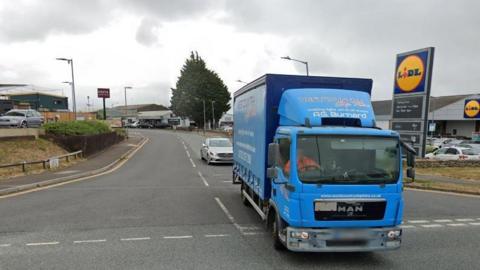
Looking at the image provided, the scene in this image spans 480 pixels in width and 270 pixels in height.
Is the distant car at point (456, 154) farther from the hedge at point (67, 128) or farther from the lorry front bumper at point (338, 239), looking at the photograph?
the hedge at point (67, 128)

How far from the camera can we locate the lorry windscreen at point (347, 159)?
5.70m

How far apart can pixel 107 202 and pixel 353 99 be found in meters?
7.58

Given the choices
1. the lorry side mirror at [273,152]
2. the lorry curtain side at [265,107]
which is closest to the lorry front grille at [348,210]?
the lorry side mirror at [273,152]

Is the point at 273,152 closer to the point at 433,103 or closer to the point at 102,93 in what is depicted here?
the point at 102,93

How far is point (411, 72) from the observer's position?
2084cm

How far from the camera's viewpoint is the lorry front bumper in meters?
5.57

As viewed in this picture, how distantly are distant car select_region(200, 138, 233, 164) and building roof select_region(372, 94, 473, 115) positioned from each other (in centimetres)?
5210

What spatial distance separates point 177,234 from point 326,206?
338 centimetres

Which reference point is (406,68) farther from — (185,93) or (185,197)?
(185,93)

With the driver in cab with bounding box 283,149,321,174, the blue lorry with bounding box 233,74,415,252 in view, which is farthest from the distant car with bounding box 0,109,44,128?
the driver in cab with bounding box 283,149,321,174

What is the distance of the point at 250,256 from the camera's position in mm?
6316

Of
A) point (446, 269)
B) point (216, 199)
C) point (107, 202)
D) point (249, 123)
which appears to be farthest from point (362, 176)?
point (107, 202)

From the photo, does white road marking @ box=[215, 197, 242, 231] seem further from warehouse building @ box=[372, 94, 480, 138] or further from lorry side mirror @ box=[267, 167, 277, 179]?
warehouse building @ box=[372, 94, 480, 138]

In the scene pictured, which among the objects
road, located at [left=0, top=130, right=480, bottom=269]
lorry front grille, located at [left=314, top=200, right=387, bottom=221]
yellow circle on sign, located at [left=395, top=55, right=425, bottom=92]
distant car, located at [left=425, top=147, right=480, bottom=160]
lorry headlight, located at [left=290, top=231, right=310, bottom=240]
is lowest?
distant car, located at [left=425, top=147, right=480, bottom=160]
